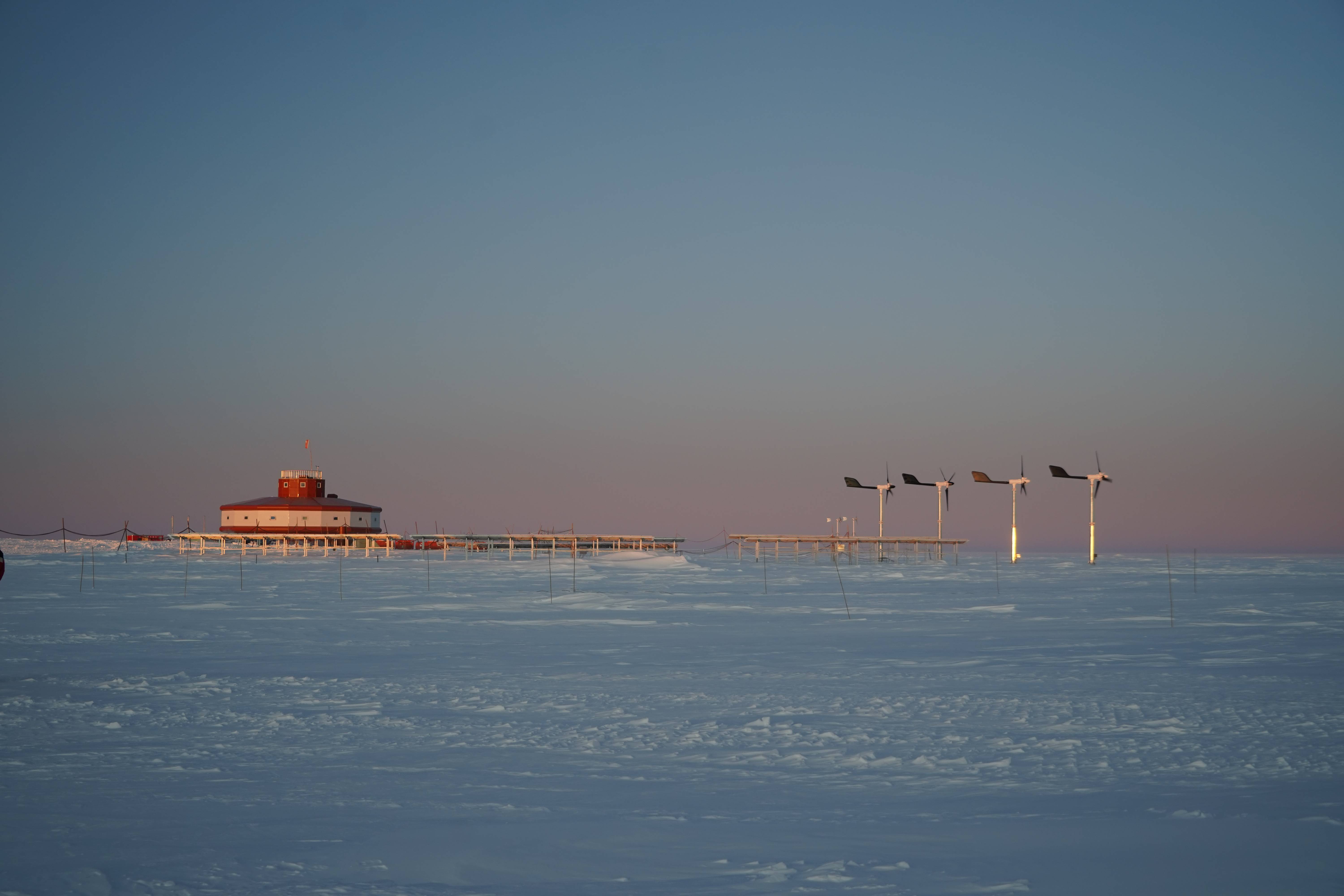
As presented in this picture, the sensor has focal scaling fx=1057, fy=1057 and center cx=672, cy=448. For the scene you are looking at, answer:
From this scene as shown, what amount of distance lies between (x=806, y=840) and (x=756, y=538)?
248 ft

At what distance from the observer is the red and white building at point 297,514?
3713 inches

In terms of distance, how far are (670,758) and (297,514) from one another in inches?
3574

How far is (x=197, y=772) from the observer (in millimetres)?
9391

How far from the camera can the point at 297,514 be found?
94.4 m

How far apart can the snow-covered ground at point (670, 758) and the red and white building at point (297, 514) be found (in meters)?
73.1

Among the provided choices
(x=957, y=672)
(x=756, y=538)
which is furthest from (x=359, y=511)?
(x=957, y=672)

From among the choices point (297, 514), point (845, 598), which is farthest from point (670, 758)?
point (297, 514)

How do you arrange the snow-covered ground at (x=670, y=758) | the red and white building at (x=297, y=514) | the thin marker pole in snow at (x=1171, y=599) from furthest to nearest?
the red and white building at (x=297, y=514)
the thin marker pole in snow at (x=1171, y=599)
the snow-covered ground at (x=670, y=758)

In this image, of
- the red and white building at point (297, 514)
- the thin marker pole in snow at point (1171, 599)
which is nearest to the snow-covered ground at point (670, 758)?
the thin marker pole in snow at point (1171, 599)

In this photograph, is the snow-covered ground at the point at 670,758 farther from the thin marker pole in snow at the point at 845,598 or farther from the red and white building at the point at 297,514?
the red and white building at the point at 297,514

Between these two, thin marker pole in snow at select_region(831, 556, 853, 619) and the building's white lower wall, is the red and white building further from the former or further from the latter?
thin marker pole in snow at select_region(831, 556, 853, 619)

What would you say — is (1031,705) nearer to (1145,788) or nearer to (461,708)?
(1145,788)

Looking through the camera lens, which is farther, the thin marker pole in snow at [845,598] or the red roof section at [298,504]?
the red roof section at [298,504]

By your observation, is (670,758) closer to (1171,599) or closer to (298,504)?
(1171,599)
